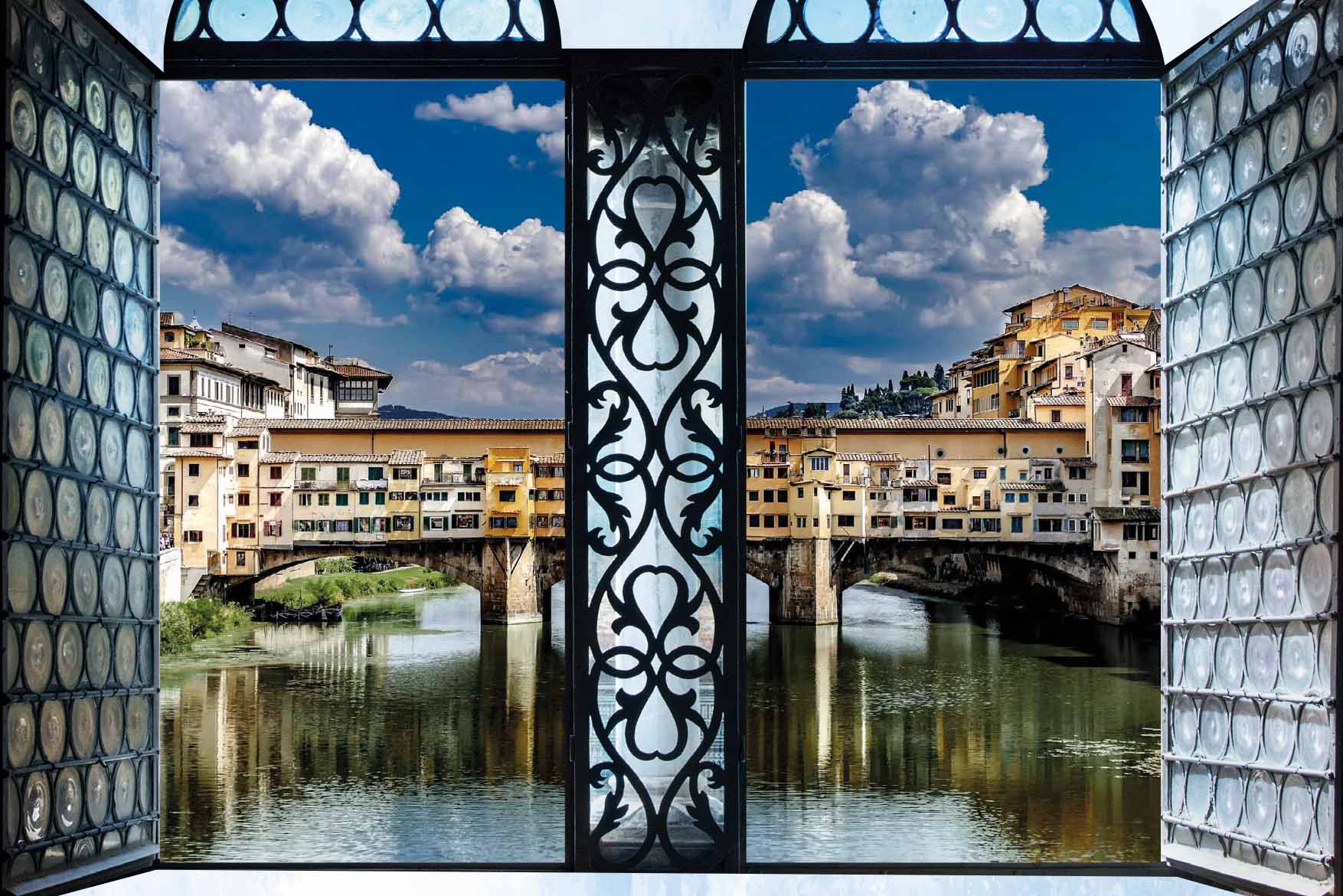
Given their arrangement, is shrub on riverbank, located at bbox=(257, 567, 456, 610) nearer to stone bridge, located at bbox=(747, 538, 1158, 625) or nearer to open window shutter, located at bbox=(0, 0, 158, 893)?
stone bridge, located at bbox=(747, 538, 1158, 625)

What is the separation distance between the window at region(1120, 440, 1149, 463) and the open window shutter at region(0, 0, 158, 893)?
1505cm

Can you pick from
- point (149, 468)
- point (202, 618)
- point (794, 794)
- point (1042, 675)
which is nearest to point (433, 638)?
point (202, 618)

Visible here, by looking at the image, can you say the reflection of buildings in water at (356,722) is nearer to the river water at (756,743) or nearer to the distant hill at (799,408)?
the river water at (756,743)

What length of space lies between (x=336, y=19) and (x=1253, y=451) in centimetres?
133

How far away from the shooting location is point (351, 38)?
1675 millimetres

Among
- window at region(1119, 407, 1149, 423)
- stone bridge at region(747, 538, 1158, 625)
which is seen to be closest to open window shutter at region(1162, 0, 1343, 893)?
stone bridge at region(747, 538, 1158, 625)

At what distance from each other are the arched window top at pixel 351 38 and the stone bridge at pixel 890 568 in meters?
14.0

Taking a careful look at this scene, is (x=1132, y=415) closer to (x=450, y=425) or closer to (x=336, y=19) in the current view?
(x=450, y=425)

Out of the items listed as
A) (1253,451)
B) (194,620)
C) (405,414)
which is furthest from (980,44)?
(405,414)

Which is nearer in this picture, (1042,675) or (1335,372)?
(1335,372)

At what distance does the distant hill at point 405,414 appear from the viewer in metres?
17.3

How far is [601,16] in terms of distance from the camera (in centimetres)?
166

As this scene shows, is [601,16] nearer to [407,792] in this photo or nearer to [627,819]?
[627,819]

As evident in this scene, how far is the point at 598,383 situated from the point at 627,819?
574mm
